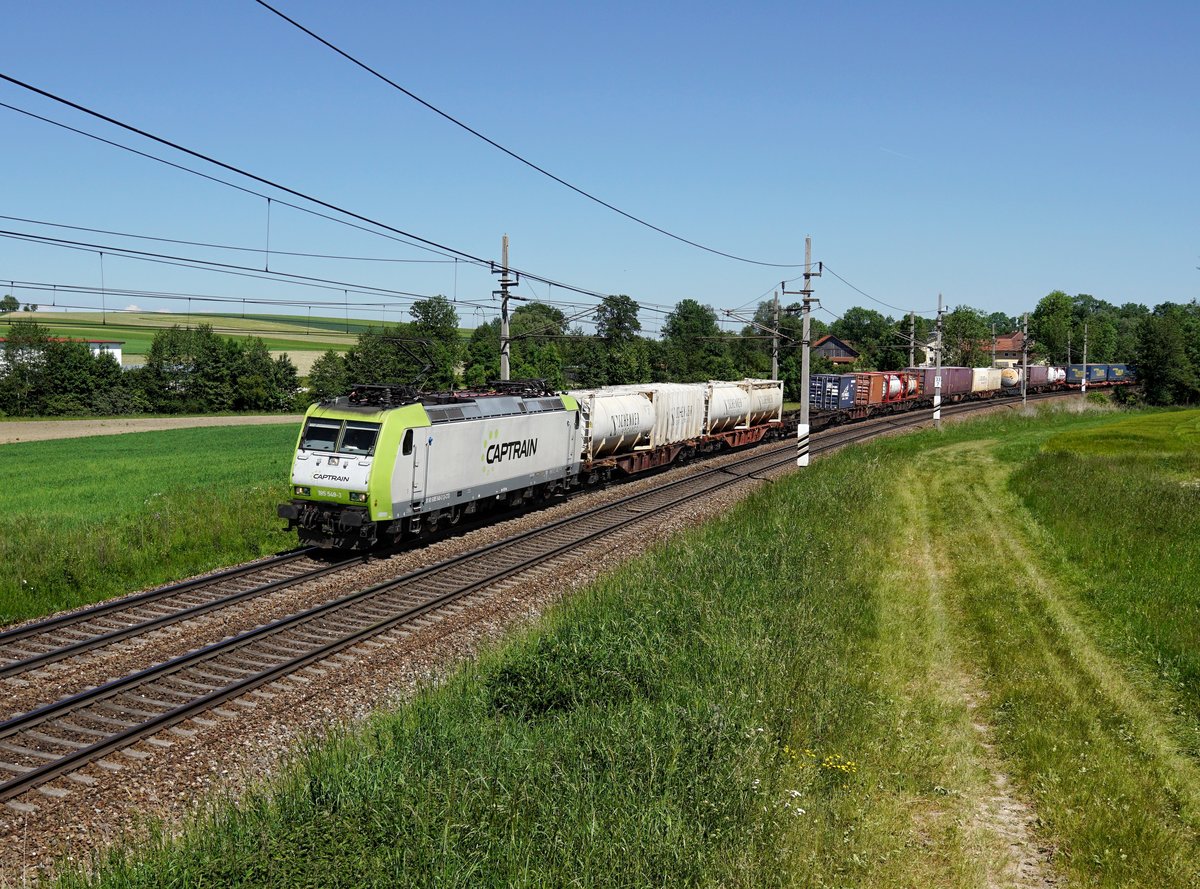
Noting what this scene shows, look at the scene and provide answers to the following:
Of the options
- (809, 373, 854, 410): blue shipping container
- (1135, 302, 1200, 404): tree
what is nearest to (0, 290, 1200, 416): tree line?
(1135, 302, 1200, 404): tree

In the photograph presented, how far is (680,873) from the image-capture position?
21.7 ft

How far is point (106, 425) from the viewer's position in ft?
243

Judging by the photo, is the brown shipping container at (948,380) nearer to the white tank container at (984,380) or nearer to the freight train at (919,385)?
the freight train at (919,385)

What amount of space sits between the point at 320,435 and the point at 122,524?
5.94m

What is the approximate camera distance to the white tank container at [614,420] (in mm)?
29692

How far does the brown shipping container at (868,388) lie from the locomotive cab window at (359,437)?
42.4 m

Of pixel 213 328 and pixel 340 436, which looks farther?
pixel 213 328

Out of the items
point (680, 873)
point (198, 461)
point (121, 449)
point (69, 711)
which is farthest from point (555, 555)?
point (121, 449)

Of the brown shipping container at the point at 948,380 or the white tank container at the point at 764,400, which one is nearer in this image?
the white tank container at the point at 764,400

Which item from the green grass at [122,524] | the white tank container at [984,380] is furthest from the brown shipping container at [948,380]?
the green grass at [122,524]

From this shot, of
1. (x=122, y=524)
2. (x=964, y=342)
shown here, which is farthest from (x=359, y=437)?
(x=964, y=342)

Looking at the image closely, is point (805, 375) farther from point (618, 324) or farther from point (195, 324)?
point (195, 324)

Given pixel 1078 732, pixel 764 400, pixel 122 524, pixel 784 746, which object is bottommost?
pixel 1078 732

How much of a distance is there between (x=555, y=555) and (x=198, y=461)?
28057mm
